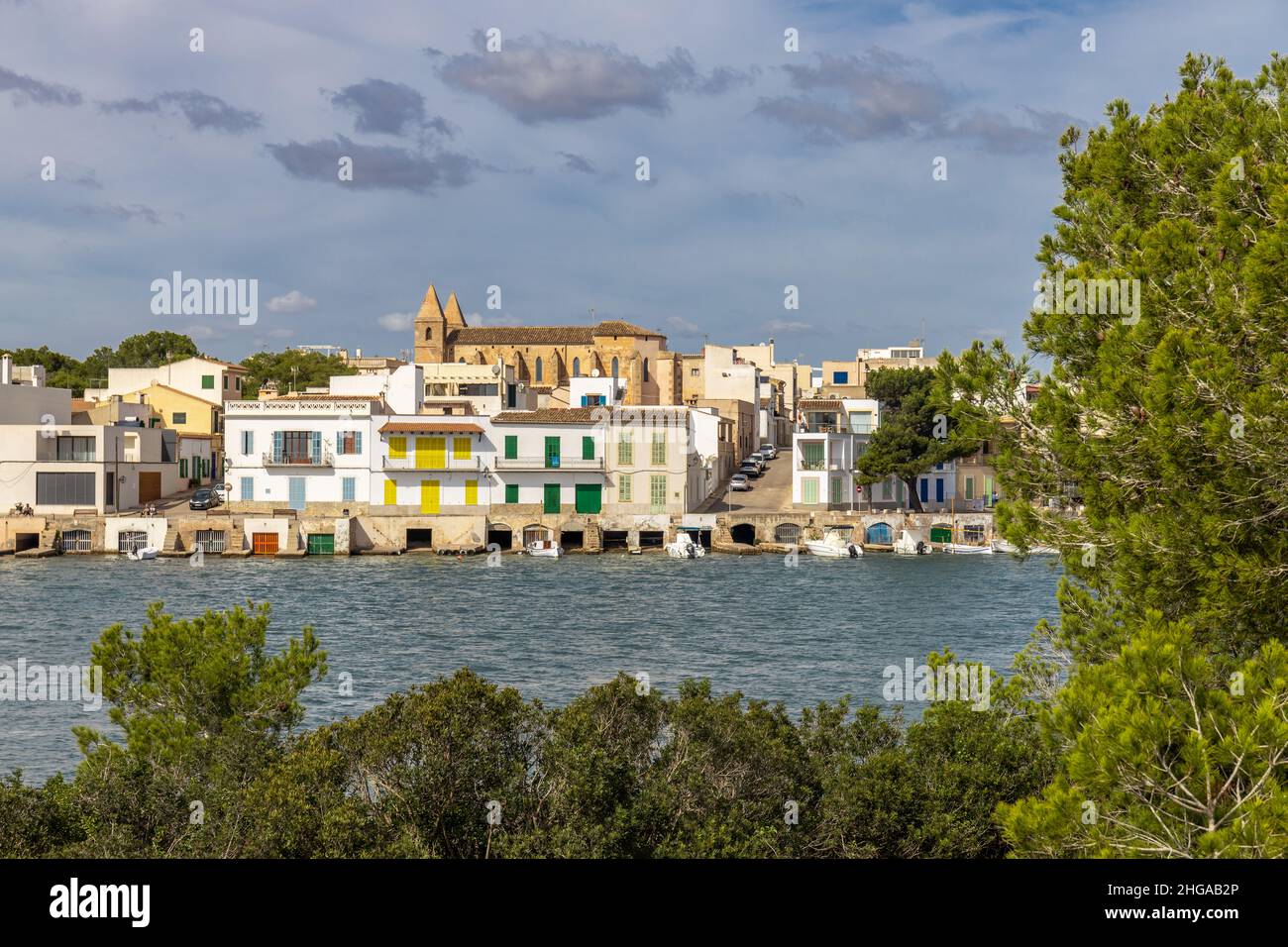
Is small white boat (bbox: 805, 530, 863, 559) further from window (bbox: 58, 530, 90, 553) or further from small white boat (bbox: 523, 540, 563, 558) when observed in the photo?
window (bbox: 58, 530, 90, 553)

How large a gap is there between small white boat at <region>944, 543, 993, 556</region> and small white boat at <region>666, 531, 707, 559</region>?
40.0 feet

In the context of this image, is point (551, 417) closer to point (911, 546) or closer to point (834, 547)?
point (834, 547)

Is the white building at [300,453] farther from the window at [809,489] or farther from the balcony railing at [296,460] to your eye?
the window at [809,489]

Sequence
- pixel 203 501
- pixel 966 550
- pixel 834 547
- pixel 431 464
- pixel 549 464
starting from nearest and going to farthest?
pixel 431 464
pixel 549 464
pixel 834 547
pixel 966 550
pixel 203 501

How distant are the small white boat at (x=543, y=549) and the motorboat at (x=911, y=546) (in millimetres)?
15955

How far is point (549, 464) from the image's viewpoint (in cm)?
5641

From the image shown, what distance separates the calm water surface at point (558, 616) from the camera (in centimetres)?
2758

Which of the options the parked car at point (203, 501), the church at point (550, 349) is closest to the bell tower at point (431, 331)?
the church at point (550, 349)

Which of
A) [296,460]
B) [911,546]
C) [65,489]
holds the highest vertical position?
[296,460]

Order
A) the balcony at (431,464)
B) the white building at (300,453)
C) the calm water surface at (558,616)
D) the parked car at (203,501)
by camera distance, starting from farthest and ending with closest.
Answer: the parked car at (203,501) → the balcony at (431,464) → the white building at (300,453) → the calm water surface at (558,616)

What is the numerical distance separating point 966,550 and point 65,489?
41.6 meters

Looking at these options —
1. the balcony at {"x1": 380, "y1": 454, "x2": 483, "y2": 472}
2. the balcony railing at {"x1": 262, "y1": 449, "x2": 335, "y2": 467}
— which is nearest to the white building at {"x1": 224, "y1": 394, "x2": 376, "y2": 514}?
the balcony railing at {"x1": 262, "y1": 449, "x2": 335, "y2": 467}

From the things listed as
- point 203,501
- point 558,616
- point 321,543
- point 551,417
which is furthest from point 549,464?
point 558,616

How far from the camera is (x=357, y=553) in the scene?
181 ft
